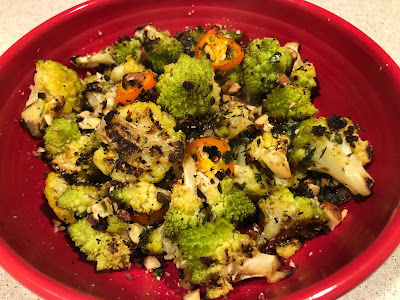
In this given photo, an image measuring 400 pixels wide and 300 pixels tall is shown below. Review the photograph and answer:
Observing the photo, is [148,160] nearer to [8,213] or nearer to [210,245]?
[210,245]

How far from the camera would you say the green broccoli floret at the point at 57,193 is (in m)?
1.03

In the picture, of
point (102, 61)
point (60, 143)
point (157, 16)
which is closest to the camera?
point (60, 143)

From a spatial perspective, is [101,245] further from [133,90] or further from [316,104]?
[316,104]

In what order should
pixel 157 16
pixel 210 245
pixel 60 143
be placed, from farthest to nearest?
pixel 157 16 < pixel 60 143 < pixel 210 245

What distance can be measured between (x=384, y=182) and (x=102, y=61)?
A: 101 cm

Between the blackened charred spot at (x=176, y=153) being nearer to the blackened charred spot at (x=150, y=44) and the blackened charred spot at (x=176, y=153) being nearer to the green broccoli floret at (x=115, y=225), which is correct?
the green broccoli floret at (x=115, y=225)

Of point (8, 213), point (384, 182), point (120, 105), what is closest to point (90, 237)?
point (8, 213)

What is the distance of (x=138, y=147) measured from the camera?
100 centimetres

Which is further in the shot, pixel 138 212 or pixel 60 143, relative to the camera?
pixel 60 143

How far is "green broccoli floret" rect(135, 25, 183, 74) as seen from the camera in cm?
123

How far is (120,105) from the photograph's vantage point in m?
1.14

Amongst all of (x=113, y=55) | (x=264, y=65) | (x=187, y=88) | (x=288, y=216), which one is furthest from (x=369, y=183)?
Result: (x=113, y=55)

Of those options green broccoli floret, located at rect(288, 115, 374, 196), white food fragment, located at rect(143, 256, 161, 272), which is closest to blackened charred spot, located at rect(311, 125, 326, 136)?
green broccoli floret, located at rect(288, 115, 374, 196)

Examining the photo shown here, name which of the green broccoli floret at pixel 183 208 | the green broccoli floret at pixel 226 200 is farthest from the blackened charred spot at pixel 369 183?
the green broccoli floret at pixel 183 208
